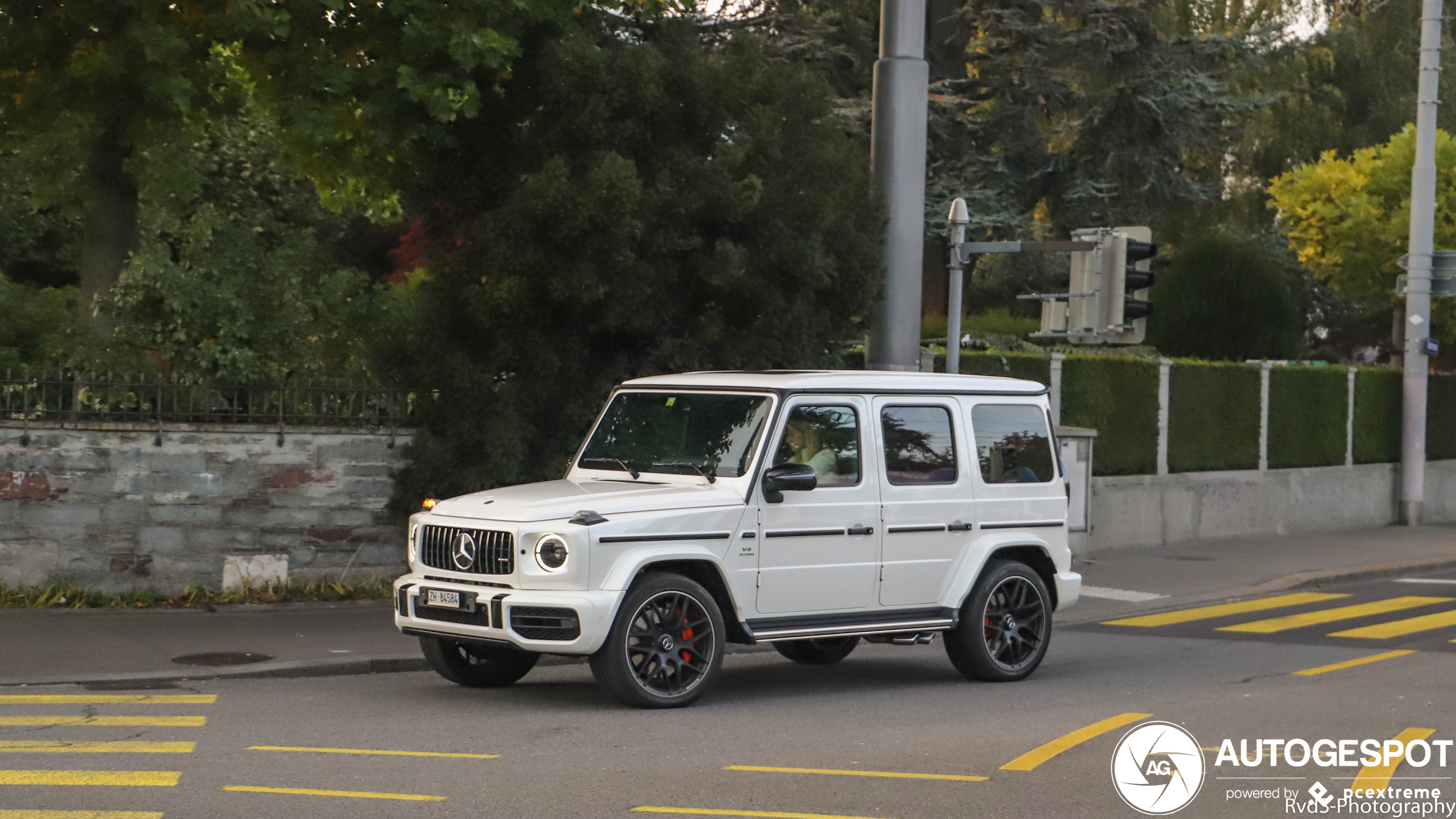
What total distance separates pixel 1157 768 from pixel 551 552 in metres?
3.29

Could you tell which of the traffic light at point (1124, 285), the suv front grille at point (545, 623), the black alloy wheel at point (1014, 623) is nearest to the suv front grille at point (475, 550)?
the suv front grille at point (545, 623)

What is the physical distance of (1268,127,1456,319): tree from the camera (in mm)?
29922

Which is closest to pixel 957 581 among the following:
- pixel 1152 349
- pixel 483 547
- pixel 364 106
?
pixel 483 547

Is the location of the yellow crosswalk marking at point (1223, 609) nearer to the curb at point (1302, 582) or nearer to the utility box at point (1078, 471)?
the curb at point (1302, 582)

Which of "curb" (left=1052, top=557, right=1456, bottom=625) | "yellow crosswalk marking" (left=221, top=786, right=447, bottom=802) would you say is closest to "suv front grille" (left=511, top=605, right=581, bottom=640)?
"yellow crosswalk marking" (left=221, top=786, right=447, bottom=802)

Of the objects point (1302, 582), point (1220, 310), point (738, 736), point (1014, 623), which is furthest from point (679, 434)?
point (1220, 310)

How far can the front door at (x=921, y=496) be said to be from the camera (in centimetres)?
1057

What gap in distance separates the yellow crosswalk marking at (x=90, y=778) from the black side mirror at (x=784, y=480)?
3.73 meters

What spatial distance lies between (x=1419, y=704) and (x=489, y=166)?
8033 millimetres

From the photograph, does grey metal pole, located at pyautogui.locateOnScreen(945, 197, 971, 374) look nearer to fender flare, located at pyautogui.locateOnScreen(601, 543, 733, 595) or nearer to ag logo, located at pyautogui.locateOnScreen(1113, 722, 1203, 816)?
fender flare, located at pyautogui.locateOnScreen(601, 543, 733, 595)

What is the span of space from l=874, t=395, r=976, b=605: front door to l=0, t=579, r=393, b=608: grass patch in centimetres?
531

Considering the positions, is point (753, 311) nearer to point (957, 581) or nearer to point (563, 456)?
point (563, 456)

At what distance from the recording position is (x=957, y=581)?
1084 cm

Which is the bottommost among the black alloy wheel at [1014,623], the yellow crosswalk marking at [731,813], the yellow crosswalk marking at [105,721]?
the yellow crosswalk marking at [105,721]
